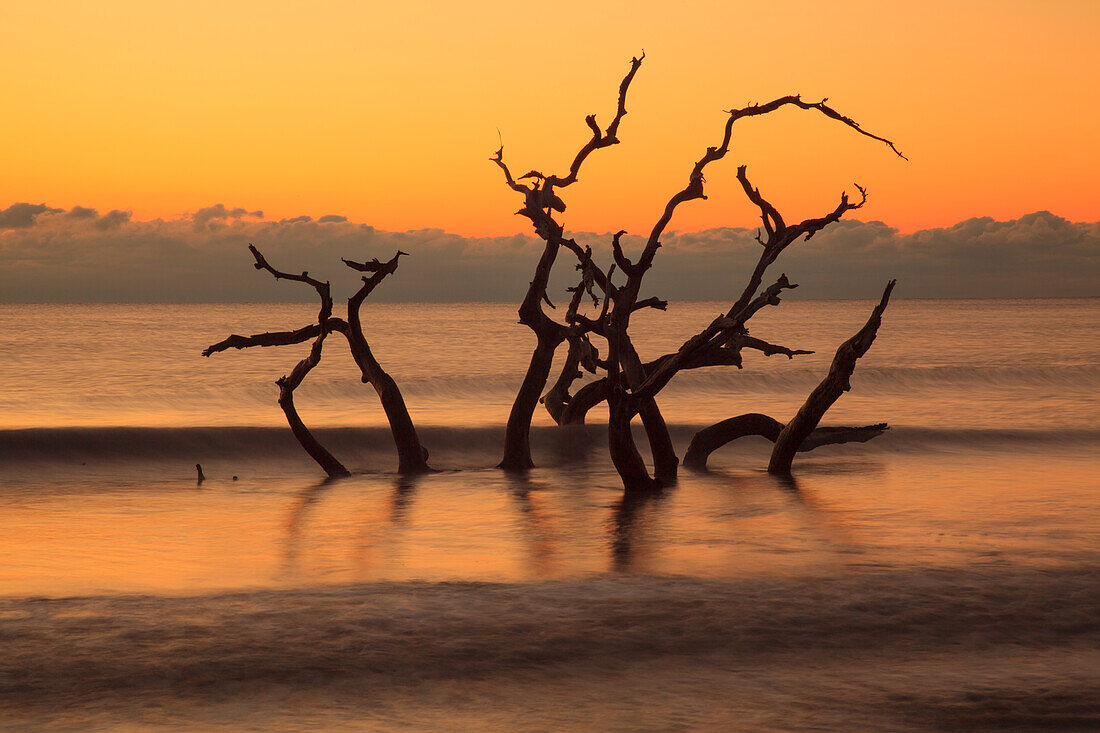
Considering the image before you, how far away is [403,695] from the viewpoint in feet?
22.9

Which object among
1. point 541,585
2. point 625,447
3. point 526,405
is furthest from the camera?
point 526,405

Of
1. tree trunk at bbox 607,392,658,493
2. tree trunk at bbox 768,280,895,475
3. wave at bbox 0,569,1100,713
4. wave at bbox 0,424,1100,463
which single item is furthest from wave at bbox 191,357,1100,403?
wave at bbox 0,569,1100,713

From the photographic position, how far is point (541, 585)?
962 centimetres

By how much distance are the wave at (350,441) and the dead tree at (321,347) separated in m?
3.13

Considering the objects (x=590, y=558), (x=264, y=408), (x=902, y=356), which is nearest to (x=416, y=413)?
(x=264, y=408)

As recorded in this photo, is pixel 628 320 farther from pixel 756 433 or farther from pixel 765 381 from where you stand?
pixel 765 381

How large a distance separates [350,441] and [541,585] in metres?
12.5

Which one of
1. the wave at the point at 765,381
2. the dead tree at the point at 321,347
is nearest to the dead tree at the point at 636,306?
the dead tree at the point at 321,347

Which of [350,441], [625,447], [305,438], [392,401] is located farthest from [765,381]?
[625,447]

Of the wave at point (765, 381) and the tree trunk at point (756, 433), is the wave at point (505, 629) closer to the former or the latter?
the tree trunk at point (756, 433)

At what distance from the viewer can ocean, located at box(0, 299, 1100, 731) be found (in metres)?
6.81

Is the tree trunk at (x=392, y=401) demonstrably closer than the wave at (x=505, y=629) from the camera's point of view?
No

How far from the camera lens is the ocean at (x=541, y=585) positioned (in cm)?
681

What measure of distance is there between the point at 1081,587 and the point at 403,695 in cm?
568
